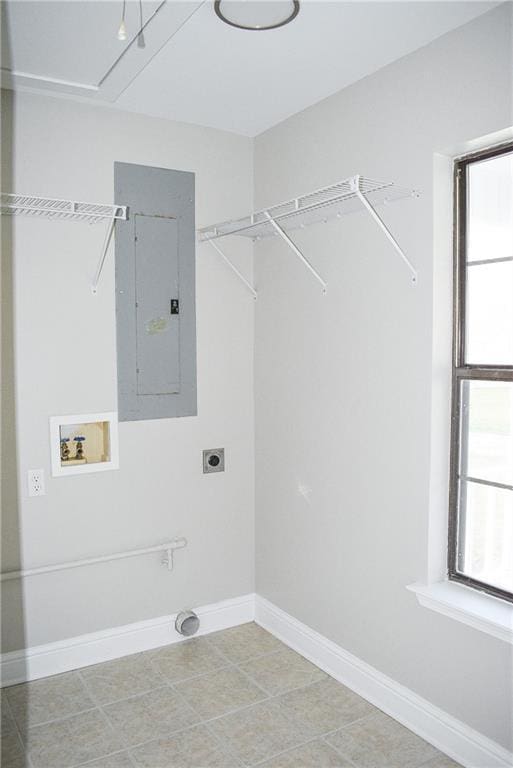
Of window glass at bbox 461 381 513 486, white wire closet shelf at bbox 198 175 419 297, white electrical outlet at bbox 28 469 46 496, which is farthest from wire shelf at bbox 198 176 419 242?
white electrical outlet at bbox 28 469 46 496

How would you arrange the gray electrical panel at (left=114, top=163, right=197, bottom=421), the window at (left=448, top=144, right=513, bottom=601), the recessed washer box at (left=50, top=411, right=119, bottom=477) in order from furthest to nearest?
1. the gray electrical panel at (left=114, top=163, right=197, bottom=421)
2. the recessed washer box at (left=50, top=411, right=119, bottom=477)
3. the window at (left=448, top=144, right=513, bottom=601)

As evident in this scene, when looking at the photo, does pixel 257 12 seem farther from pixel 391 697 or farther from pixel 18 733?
pixel 18 733

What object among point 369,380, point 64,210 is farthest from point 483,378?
point 64,210

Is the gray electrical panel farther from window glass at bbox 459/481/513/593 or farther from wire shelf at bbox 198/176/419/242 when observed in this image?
window glass at bbox 459/481/513/593

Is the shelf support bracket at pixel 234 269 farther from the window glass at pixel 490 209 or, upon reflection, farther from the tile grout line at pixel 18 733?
the tile grout line at pixel 18 733

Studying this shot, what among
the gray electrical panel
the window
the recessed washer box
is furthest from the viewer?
the gray electrical panel

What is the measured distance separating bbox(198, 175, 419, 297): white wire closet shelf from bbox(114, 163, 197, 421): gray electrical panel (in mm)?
175

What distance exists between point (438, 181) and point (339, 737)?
2047 mm

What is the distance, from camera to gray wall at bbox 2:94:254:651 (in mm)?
2707

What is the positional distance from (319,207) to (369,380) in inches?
27.8

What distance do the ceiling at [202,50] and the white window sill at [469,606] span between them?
1923 mm

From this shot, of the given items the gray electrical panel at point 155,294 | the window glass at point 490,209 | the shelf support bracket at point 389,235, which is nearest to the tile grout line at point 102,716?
the gray electrical panel at point 155,294

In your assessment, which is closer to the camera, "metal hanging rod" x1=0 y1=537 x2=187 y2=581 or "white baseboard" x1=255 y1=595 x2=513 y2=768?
"white baseboard" x1=255 y1=595 x2=513 y2=768

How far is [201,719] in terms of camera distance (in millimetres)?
2484
